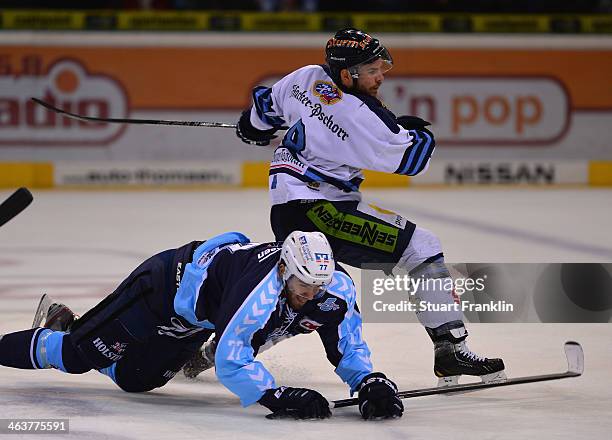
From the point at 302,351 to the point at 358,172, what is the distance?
2.94 ft

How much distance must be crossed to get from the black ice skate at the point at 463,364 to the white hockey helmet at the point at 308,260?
878mm

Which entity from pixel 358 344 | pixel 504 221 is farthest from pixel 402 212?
pixel 358 344

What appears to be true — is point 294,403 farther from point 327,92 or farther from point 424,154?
point 327,92

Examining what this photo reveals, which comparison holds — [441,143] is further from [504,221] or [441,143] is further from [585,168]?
[504,221]

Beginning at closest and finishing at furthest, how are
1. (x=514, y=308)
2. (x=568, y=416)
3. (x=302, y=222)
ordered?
(x=568, y=416), (x=302, y=222), (x=514, y=308)

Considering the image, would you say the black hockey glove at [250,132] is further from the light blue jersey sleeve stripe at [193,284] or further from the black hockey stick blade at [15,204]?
the black hockey stick blade at [15,204]

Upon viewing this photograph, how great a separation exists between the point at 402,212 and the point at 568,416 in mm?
6477

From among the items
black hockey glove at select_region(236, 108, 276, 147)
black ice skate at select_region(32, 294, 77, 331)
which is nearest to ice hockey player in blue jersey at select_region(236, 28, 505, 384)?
black hockey glove at select_region(236, 108, 276, 147)

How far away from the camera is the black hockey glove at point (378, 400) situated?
397 centimetres

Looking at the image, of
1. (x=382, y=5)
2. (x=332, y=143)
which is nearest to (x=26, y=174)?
(x=382, y=5)

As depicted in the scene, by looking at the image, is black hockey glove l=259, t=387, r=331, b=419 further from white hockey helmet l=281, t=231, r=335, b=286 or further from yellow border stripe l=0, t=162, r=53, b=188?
yellow border stripe l=0, t=162, r=53, b=188

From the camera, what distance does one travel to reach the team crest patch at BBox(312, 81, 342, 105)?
4707 millimetres

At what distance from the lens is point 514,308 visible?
19.3ft

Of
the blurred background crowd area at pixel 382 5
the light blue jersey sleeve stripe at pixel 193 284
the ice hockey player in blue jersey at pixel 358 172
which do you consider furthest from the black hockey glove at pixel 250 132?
the blurred background crowd area at pixel 382 5
